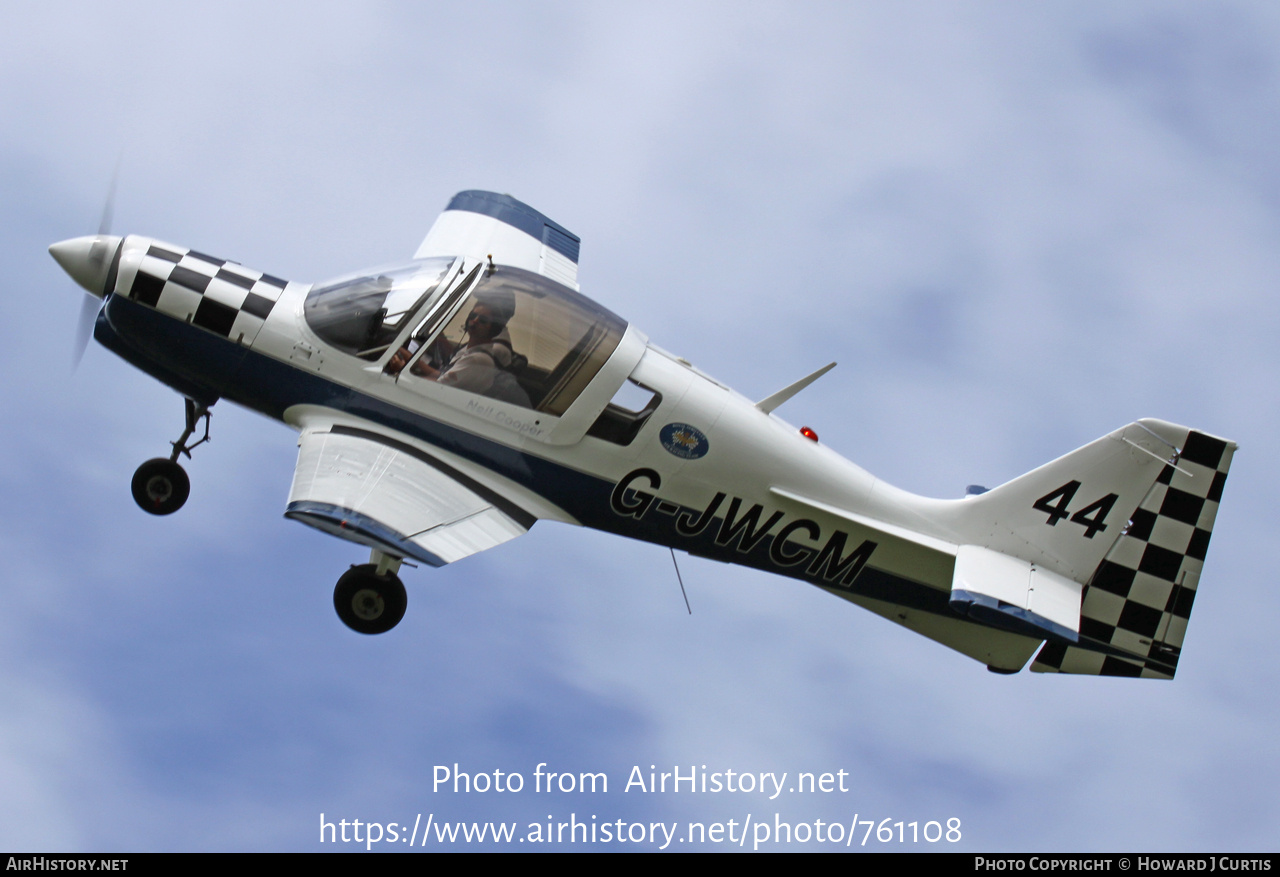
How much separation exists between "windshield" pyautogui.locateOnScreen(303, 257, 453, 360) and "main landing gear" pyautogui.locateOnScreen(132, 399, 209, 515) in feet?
6.50

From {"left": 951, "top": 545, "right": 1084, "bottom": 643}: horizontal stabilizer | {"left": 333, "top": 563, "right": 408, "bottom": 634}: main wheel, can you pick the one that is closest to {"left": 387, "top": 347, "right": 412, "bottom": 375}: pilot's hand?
{"left": 333, "top": 563, "right": 408, "bottom": 634}: main wheel

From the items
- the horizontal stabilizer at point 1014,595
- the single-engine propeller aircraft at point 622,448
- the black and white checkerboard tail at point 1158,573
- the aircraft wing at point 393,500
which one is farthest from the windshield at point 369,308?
the black and white checkerboard tail at point 1158,573

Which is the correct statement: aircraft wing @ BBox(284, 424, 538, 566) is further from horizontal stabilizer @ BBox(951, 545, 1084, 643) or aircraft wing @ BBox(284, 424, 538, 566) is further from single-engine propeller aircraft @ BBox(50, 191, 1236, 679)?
horizontal stabilizer @ BBox(951, 545, 1084, 643)

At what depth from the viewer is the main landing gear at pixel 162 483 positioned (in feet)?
37.0

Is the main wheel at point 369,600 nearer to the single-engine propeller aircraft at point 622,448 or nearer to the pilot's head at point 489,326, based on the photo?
the single-engine propeller aircraft at point 622,448

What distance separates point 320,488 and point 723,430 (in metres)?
3.12

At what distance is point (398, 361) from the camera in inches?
398

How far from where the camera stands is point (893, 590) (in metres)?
10.5

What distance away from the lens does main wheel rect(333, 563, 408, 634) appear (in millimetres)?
9219

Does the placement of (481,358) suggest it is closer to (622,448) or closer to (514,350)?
(514,350)

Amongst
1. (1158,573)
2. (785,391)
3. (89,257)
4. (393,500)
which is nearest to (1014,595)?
(1158,573)

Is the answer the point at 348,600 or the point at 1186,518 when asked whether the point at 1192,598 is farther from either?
the point at 348,600

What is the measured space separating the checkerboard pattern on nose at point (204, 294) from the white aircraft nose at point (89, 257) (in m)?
0.37

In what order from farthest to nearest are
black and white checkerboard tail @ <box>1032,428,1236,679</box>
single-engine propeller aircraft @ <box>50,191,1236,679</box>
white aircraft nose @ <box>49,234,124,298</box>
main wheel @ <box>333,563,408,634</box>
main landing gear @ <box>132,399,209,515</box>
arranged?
main landing gear @ <box>132,399,209,515</box> → white aircraft nose @ <box>49,234,124,298</box> → single-engine propeller aircraft @ <box>50,191,1236,679</box> → black and white checkerboard tail @ <box>1032,428,1236,679</box> → main wheel @ <box>333,563,408,634</box>
